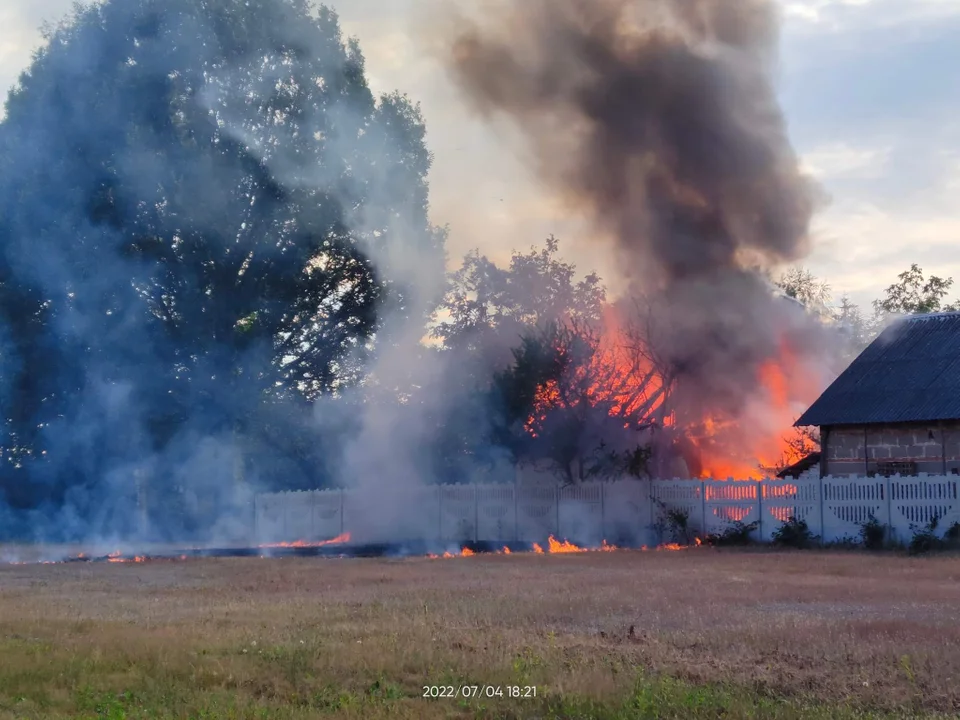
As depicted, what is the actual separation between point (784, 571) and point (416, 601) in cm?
818

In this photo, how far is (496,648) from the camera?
11.7m

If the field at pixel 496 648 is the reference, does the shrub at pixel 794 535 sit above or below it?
above

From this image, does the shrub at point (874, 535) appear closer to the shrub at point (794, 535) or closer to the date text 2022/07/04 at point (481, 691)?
the shrub at point (794, 535)

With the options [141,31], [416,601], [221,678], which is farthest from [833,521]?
[141,31]

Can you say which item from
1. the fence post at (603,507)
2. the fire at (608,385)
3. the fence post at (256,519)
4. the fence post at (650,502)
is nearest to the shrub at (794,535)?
the fence post at (650,502)

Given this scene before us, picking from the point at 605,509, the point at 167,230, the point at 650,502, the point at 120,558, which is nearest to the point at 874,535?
the point at 650,502

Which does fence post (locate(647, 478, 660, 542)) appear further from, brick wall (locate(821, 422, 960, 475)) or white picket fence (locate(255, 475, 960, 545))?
brick wall (locate(821, 422, 960, 475))

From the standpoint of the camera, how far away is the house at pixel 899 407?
99.6 feet

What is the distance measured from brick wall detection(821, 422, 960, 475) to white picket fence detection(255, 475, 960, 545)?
3.53 metres

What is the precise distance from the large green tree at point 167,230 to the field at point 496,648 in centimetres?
2117

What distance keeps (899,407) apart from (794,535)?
521 centimetres

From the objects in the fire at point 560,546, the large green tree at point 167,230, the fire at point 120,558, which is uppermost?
the large green tree at point 167,230

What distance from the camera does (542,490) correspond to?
34250 mm

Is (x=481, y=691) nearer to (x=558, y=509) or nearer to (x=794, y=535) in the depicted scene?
(x=794, y=535)
